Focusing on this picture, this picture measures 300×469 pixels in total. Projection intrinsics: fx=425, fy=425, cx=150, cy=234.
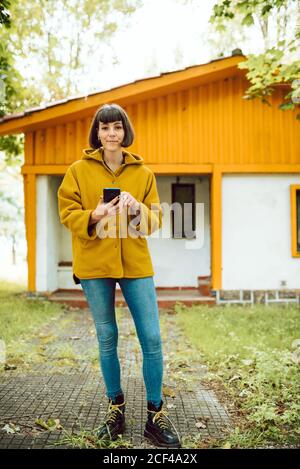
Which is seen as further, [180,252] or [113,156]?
[180,252]

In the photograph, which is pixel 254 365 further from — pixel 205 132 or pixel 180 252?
pixel 180 252

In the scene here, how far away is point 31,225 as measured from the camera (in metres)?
8.76

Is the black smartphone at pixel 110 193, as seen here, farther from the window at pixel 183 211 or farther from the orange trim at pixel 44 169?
the window at pixel 183 211

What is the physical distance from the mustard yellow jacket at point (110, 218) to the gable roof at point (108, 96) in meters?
5.64

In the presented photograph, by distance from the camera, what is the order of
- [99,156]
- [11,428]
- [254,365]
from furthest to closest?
[254,365] < [11,428] < [99,156]

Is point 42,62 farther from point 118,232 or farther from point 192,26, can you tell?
point 118,232

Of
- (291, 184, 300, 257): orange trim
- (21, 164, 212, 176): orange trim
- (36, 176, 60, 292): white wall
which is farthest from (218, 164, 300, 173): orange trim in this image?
(36, 176, 60, 292): white wall

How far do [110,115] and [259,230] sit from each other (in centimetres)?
675

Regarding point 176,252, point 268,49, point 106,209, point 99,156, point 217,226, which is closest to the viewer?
point 106,209

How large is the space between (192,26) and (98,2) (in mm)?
3729

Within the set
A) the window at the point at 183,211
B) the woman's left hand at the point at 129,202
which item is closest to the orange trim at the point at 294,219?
the window at the point at 183,211

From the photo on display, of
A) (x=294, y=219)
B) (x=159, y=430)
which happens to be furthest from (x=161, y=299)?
(x=159, y=430)

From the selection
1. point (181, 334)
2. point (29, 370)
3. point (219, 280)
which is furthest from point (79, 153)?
point (29, 370)

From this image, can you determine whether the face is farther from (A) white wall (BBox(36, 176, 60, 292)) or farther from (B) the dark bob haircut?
(A) white wall (BBox(36, 176, 60, 292))
